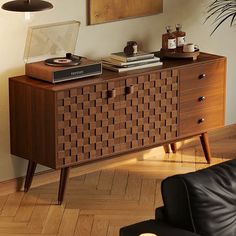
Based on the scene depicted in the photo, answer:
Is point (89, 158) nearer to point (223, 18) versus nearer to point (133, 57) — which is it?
point (133, 57)

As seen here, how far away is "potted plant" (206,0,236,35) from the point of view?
5.64m

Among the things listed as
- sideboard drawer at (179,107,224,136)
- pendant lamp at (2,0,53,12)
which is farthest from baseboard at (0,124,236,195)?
pendant lamp at (2,0,53,12)

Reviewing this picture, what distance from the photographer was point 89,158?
15.7 ft

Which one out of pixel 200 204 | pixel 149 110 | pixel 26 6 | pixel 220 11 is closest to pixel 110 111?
pixel 149 110

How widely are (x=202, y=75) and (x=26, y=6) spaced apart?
4.51 feet

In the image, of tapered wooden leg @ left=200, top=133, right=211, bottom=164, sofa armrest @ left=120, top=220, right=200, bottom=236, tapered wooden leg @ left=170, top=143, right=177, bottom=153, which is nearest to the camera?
sofa armrest @ left=120, top=220, right=200, bottom=236

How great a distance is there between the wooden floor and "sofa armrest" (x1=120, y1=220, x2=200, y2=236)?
1.35 metres

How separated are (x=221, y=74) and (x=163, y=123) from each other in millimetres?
544

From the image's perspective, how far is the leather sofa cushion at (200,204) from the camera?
3.05 metres

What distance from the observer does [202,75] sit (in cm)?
518

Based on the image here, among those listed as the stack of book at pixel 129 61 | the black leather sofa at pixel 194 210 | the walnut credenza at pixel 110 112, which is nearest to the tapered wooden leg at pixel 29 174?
the walnut credenza at pixel 110 112

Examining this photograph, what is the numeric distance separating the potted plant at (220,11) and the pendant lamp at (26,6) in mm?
1638

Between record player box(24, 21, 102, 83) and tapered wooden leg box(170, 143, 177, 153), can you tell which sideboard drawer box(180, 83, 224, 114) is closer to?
tapered wooden leg box(170, 143, 177, 153)

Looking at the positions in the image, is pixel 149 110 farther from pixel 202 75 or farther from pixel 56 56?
pixel 56 56
